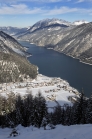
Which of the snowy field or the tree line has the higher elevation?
the tree line

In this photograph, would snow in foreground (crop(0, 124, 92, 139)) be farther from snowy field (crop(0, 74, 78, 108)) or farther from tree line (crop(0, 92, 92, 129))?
snowy field (crop(0, 74, 78, 108))

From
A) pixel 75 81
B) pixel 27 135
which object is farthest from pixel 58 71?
pixel 27 135

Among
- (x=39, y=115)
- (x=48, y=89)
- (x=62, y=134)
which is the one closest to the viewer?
(x=62, y=134)

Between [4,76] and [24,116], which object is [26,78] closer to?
[4,76]

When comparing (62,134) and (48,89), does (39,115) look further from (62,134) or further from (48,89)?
(48,89)

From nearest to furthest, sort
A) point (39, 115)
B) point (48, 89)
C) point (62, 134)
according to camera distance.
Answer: point (62, 134) → point (39, 115) → point (48, 89)

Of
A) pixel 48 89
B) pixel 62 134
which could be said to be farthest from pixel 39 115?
pixel 48 89

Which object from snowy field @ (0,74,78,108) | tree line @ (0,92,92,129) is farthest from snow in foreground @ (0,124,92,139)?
snowy field @ (0,74,78,108)

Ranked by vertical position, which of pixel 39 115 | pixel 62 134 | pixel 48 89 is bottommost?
pixel 48 89
